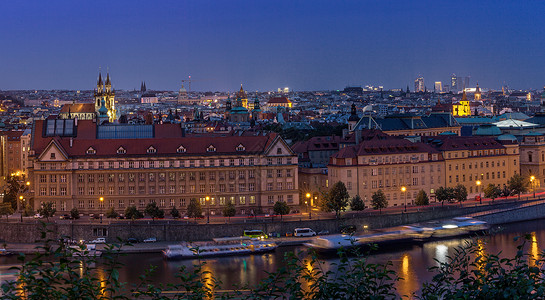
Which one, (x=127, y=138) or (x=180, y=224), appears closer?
(x=180, y=224)

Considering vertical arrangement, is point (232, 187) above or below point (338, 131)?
below

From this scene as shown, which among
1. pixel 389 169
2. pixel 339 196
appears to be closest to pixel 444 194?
pixel 389 169

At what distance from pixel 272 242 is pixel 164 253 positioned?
20.7 ft

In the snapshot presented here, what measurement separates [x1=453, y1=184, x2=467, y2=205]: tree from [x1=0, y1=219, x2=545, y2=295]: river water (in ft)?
25.2

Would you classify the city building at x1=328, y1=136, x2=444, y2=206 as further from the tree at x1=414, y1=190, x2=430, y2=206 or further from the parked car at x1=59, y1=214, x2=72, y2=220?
the parked car at x1=59, y1=214, x2=72, y2=220

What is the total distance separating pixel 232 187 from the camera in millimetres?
55938

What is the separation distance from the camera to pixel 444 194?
2331 inches

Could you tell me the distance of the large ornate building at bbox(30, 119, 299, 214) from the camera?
5478 cm

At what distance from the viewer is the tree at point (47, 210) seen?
52.0 m

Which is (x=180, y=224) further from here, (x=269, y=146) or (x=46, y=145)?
(x=46, y=145)

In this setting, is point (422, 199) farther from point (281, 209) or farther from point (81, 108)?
Result: point (81, 108)

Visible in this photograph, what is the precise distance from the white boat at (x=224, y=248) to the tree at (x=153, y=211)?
5.07m

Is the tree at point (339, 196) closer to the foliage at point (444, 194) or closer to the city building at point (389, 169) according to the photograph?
the city building at point (389, 169)

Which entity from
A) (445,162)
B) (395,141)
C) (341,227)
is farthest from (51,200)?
(445,162)
